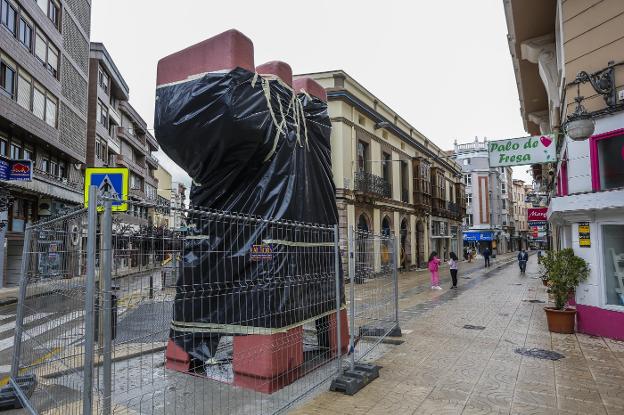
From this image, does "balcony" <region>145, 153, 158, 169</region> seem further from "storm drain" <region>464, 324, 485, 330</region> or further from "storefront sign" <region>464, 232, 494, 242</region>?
"storm drain" <region>464, 324, 485, 330</region>

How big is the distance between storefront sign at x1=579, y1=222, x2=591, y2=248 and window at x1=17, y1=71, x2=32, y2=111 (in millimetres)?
22885

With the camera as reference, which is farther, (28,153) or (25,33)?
(28,153)

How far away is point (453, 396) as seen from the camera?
481 centimetres

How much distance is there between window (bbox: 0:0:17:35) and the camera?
1862 cm

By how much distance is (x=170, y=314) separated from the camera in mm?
4047

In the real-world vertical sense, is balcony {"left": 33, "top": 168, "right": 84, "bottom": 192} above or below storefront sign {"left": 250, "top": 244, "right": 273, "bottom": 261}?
above

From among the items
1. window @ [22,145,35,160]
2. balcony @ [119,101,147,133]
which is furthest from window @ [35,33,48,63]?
balcony @ [119,101,147,133]

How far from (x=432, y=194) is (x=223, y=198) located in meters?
29.9

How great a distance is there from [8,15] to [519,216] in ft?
265

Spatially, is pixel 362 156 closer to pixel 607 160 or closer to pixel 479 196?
pixel 607 160

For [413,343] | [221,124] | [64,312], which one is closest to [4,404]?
[64,312]

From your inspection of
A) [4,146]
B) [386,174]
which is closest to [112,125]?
[4,146]

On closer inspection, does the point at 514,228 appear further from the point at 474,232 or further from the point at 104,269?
the point at 104,269

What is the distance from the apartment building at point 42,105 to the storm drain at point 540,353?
16.8 meters
